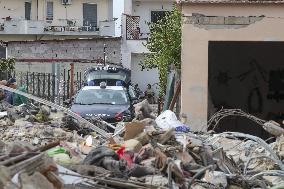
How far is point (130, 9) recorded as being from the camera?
46.9m

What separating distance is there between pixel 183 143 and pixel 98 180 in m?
2.95

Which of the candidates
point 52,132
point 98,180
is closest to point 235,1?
point 52,132

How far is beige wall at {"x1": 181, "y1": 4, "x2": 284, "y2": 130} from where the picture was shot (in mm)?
17219

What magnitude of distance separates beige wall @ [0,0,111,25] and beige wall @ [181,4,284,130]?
118ft

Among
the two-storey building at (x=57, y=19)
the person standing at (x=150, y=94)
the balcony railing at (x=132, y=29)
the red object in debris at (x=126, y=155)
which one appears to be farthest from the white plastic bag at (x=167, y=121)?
the two-storey building at (x=57, y=19)

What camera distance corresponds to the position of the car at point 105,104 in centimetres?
1961

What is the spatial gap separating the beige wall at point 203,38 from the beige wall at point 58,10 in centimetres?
3604

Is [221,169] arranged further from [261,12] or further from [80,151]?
[261,12]

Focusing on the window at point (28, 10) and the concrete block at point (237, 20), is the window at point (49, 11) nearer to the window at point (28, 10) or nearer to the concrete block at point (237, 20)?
the window at point (28, 10)

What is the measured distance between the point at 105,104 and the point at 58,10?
32973mm

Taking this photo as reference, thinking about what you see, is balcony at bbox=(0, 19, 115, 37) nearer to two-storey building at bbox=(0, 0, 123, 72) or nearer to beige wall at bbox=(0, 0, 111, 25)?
two-storey building at bbox=(0, 0, 123, 72)

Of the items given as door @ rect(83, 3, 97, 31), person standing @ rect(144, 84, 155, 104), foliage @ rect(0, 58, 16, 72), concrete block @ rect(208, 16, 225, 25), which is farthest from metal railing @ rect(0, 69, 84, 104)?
door @ rect(83, 3, 97, 31)

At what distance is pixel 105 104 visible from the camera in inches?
814

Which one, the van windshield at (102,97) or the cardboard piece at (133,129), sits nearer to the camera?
the cardboard piece at (133,129)
